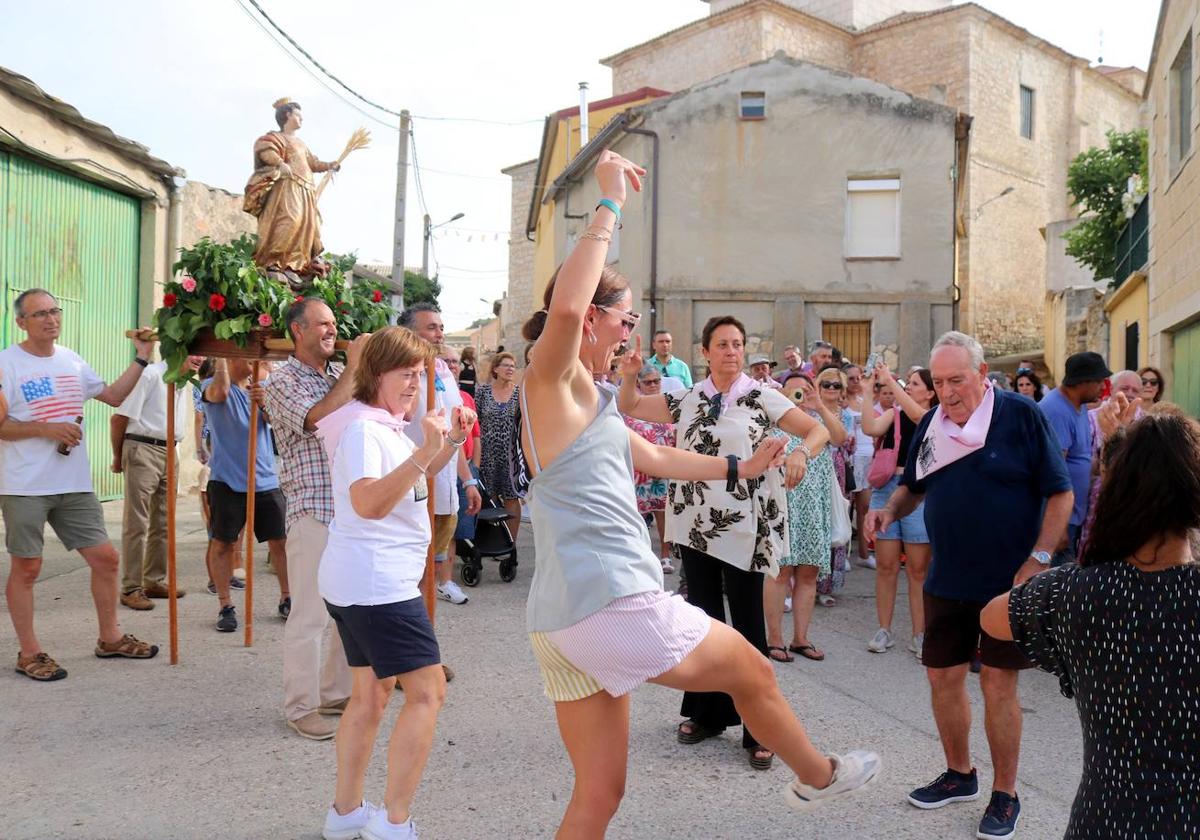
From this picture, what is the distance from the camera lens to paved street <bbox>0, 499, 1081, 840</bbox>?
384 centimetres

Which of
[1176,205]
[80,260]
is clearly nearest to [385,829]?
[80,260]

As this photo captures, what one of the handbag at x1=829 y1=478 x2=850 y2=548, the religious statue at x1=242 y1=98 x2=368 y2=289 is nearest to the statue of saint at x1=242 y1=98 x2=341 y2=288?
the religious statue at x1=242 y1=98 x2=368 y2=289

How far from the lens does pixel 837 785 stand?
2975mm

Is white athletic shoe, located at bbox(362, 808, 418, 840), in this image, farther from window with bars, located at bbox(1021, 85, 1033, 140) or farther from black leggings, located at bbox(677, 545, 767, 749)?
window with bars, located at bbox(1021, 85, 1033, 140)

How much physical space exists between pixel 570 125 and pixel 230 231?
53.5ft

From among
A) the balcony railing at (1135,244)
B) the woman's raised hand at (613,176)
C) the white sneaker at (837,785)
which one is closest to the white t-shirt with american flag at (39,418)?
the woman's raised hand at (613,176)

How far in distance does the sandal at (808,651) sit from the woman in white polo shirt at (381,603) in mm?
3401

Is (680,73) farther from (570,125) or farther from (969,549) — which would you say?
(969,549)

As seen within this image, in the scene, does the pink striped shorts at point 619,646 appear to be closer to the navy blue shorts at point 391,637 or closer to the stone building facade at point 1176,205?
the navy blue shorts at point 391,637

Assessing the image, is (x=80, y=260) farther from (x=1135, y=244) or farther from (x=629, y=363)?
(x=1135, y=244)

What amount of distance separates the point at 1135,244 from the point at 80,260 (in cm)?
1535

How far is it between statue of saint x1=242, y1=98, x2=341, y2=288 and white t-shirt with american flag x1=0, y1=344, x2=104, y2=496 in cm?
134

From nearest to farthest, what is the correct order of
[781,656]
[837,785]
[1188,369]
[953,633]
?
[837,785] < [953,633] < [781,656] < [1188,369]

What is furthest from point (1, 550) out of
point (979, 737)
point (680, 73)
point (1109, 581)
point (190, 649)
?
point (680, 73)
